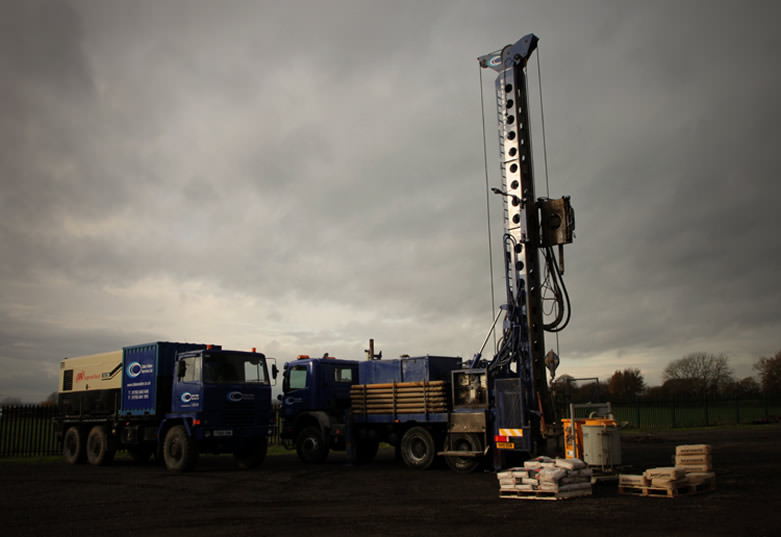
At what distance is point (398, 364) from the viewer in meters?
19.9

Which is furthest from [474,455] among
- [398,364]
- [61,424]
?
[61,424]

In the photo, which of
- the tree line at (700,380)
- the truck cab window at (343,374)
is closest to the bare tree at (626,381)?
Answer: the tree line at (700,380)

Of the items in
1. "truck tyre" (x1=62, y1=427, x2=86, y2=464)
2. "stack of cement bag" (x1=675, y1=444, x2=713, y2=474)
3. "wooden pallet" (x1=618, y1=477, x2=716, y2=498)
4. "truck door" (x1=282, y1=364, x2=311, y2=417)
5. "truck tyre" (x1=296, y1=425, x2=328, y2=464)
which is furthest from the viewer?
"truck tyre" (x1=62, y1=427, x2=86, y2=464)

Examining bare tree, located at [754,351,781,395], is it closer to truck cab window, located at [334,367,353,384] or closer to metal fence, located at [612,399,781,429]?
metal fence, located at [612,399,781,429]

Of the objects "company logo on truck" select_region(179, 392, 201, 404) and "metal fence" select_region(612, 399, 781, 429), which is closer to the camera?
"company logo on truck" select_region(179, 392, 201, 404)

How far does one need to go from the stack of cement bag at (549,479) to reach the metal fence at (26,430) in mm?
14220

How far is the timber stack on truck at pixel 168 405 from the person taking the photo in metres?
18.0

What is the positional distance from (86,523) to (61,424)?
14.4 metres

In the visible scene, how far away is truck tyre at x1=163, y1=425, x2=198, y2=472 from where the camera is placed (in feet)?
58.7

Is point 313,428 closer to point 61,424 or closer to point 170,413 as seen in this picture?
point 170,413

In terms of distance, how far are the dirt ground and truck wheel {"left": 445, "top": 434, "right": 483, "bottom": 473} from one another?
0.45 metres

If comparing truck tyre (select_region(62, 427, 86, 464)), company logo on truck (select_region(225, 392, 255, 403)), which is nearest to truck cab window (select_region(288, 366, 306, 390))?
company logo on truck (select_region(225, 392, 255, 403))

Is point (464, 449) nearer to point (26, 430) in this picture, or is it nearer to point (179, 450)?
point (179, 450)

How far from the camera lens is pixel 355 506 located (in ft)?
38.3
